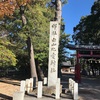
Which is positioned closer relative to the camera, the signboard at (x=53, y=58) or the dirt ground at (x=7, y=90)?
the dirt ground at (x=7, y=90)

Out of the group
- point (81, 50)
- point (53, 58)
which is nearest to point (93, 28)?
point (81, 50)

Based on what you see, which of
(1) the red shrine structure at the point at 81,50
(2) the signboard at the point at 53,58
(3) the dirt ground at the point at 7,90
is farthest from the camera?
(1) the red shrine structure at the point at 81,50

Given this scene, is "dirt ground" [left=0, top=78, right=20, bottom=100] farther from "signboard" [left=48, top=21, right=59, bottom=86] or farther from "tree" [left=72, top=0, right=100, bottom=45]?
"tree" [left=72, top=0, right=100, bottom=45]

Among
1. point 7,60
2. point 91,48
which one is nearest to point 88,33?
point 91,48

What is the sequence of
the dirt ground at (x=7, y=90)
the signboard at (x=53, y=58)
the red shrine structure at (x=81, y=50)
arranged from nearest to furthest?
1. the dirt ground at (x=7, y=90)
2. the signboard at (x=53, y=58)
3. the red shrine structure at (x=81, y=50)

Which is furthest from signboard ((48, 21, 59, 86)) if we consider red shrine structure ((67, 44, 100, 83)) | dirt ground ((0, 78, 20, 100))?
red shrine structure ((67, 44, 100, 83))

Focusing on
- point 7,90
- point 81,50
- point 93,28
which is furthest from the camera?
point 93,28

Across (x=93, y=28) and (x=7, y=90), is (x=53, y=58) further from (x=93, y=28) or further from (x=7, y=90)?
(x=93, y=28)

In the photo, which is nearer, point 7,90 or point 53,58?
point 53,58

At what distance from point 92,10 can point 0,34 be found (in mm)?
25040

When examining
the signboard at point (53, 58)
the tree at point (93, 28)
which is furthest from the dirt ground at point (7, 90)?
the tree at point (93, 28)

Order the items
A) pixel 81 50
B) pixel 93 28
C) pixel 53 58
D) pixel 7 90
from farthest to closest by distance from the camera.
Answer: pixel 93 28 < pixel 81 50 < pixel 7 90 < pixel 53 58

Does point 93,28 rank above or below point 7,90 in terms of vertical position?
above

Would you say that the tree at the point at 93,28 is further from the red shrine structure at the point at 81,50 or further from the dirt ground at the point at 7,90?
the dirt ground at the point at 7,90
